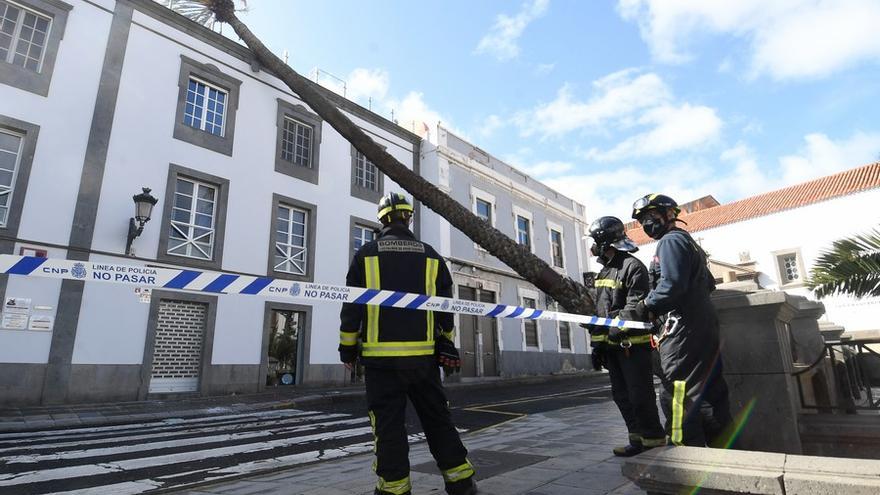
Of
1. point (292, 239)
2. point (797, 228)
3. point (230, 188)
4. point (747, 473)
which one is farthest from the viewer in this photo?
point (797, 228)

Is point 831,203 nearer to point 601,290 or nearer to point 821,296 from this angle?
point 821,296

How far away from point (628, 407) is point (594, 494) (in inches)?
44.1

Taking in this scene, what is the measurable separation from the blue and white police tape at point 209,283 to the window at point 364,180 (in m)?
13.1

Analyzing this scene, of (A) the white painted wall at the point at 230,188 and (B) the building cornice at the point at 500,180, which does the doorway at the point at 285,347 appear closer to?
(A) the white painted wall at the point at 230,188

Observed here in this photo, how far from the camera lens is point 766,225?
29.1 m

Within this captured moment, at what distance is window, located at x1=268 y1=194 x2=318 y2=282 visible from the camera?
1375cm

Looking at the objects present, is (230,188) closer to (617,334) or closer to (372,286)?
(372,286)

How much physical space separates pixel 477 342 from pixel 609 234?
15152 mm

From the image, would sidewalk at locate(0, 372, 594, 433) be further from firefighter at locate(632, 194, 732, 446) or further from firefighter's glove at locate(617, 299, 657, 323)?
firefighter at locate(632, 194, 732, 446)

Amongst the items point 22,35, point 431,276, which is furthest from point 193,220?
point 431,276

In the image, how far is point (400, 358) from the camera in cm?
301

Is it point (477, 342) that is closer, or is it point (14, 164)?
point (14, 164)

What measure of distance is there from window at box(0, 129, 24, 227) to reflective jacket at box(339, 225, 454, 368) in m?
10.3

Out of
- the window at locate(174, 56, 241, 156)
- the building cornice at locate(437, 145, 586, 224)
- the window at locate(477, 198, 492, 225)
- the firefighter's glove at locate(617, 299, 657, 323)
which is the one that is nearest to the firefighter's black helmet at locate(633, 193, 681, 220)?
the firefighter's glove at locate(617, 299, 657, 323)
